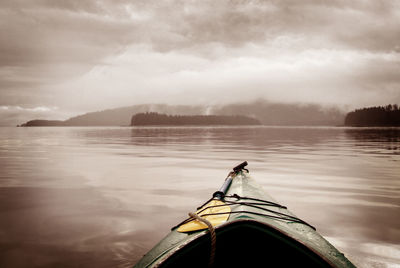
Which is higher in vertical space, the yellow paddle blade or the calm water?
the yellow paddle blade

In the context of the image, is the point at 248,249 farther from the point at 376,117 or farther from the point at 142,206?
the point at 376,117

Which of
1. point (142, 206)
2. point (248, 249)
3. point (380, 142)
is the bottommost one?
point (142, 206)

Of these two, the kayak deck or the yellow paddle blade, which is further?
the yellow paddle blade

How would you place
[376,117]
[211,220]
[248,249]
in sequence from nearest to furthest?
[248,249] → [211,220] → [376,117]

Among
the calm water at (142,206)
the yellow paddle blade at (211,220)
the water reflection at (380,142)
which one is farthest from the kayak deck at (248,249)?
the water reflection at (380,142)

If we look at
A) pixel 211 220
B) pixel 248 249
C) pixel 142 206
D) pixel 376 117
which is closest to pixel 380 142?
pixel 142 206

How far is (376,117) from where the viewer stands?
157000 mm

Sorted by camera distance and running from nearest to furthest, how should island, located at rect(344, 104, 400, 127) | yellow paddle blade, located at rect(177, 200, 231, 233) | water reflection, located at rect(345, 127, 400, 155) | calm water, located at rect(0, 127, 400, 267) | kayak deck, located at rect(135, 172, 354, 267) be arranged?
kayak deck, located at rect(135, 172, 354, 267)
yellow paddle blade, located at rect(177, 200, 231, 233)
calm water, located at rect(0, 127, 400, 267)
water reflection, located at rect(345, 127, 400, 155)
island, located at rect(344, 104, 400, 127)

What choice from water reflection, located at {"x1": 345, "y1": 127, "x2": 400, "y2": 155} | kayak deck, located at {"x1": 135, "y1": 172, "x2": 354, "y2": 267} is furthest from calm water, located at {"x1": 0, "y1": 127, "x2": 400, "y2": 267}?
water reflection, located at {"x1": 345, "y1": 127, "x2": 400, "y2": 155}

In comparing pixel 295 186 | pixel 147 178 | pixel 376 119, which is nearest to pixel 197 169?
pixel 147 178

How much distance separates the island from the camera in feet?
493

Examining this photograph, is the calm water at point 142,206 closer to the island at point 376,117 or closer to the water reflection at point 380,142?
the water reflection at point 380,142

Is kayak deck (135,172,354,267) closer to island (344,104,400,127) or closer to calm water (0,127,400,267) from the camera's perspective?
calm water (0,127,400,267)

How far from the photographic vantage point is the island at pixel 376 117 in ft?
493
